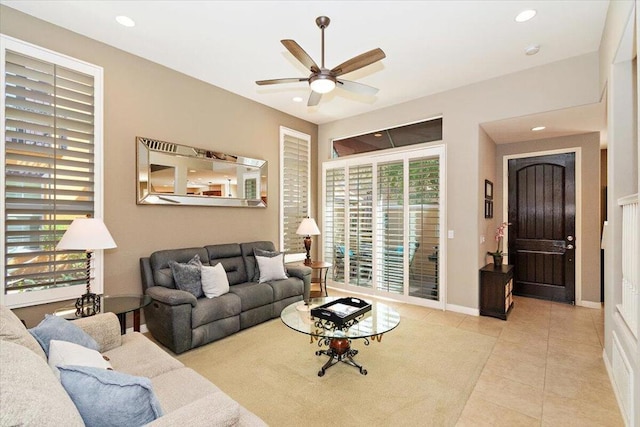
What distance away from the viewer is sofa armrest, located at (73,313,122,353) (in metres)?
2.06

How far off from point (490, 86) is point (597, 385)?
3488 mm

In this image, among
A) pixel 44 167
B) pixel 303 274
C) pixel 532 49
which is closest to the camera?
pixel 44 167

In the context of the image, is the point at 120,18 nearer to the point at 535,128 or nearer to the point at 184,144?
the point at 184,144

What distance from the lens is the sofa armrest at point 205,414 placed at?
1.10 meters

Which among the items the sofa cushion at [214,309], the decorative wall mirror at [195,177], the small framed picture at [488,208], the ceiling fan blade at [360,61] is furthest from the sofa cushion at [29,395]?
the small framed picture at [488,208]

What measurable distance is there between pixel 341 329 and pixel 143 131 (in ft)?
10.2

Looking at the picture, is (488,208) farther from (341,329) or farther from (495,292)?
(341,329)

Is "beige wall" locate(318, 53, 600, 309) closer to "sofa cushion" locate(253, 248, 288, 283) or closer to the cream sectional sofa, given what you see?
"sofa cushion" locate(253, 248, 288, 283)

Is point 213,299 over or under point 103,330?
under

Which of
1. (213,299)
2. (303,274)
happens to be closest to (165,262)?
(213,299)

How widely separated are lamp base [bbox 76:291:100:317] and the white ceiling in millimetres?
2551

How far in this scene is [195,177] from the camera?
398 centimetres

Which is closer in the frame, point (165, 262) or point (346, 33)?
point (346, 33)

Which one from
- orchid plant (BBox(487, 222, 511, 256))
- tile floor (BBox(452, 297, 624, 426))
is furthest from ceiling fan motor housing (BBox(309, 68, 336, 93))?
orchid plant (BBox(487, 222, 511, 256))
